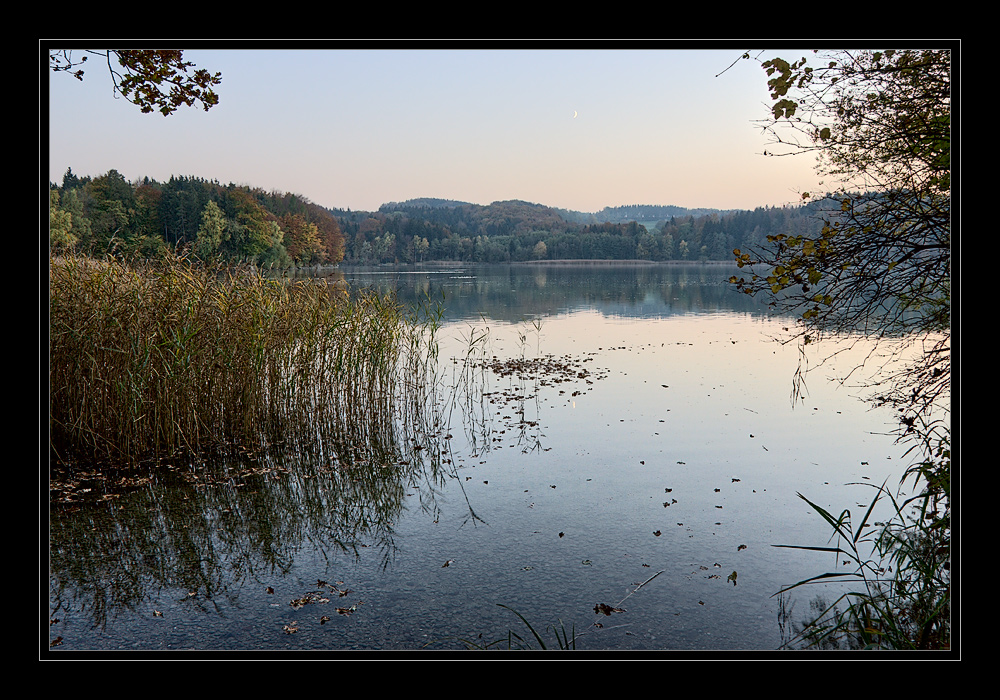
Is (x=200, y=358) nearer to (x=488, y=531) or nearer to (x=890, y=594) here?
(x=488, y=531)

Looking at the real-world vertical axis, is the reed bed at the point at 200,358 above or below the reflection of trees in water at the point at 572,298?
below

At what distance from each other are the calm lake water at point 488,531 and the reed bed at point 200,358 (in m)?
0.55

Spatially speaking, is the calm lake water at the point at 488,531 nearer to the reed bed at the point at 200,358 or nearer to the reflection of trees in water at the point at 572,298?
the reed bed at the point at 200,358

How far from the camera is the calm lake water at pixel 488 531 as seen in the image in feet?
13.6

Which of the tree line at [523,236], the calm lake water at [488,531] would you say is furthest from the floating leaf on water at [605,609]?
the tree line at [523,236]

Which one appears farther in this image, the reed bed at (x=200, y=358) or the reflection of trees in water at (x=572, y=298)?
the reflection of trees in water at (x=572, y=298)

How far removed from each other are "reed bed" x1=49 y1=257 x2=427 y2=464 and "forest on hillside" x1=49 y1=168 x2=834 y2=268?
67cm

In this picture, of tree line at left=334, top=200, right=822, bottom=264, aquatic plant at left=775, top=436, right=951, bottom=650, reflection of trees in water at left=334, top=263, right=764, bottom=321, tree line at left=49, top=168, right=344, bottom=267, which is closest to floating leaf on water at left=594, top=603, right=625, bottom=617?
aquatic plant at left=775, top=436, right=951, bottom=650

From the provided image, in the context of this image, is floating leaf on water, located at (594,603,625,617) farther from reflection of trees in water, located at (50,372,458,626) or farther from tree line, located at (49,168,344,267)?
tree line, located at (49,168,344,267)

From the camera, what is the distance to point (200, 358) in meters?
7.39

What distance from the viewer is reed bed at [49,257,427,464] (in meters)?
6.70
